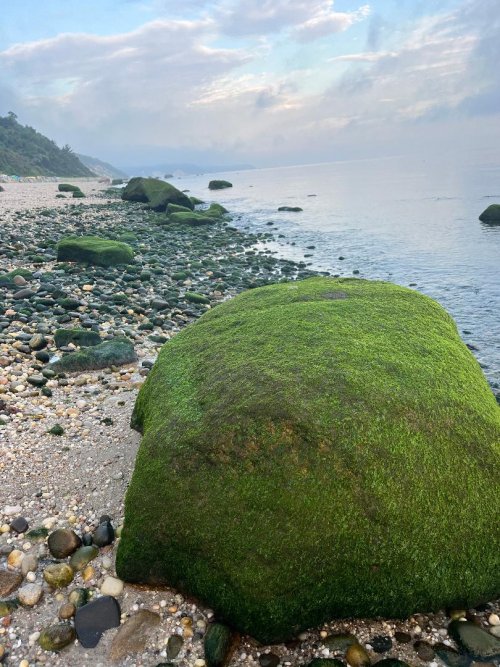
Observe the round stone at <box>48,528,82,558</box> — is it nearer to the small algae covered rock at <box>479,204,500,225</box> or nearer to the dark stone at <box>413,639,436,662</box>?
the dark stone at <box>413,639,436,662</box>

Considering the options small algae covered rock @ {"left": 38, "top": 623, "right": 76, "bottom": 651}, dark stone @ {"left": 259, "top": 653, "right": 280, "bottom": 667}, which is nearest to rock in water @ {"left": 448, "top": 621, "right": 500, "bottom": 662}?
dark stone @ {"left": 259, "top": 653, "right": 280, "bottom": 667}

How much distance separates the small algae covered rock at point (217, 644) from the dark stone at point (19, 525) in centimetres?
191

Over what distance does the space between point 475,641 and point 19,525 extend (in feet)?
12.0

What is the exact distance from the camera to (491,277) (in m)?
17.2

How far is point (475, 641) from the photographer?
3176 millimetres

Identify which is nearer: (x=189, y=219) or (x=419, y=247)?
(x=419, y=247)

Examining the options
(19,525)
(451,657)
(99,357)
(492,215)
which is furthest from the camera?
A: (492,215)

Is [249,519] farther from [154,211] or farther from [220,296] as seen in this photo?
[154,211]

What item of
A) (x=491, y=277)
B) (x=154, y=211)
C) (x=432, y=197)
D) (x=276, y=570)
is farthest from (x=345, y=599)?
(x=432, y=197)

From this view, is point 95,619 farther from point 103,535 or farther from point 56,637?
point 103,535

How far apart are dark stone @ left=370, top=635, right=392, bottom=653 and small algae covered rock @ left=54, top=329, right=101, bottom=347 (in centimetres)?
636

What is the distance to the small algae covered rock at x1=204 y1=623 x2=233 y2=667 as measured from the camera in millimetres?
3090

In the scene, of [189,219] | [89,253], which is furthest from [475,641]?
[189,219]

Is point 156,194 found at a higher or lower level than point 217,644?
higher
